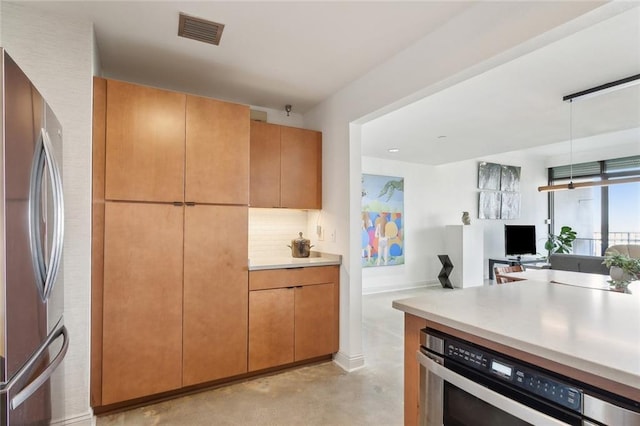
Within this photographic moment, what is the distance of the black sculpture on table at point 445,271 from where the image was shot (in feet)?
22.2

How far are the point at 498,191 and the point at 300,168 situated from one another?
631 cm

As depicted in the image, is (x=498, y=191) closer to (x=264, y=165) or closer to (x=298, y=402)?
(x=264, y=165)

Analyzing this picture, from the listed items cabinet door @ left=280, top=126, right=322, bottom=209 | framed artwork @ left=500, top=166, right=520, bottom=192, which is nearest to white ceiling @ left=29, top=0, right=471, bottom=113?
cabinet door @ left=280, top=126, right=322, bottom=209

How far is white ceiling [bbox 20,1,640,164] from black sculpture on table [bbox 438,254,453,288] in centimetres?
333

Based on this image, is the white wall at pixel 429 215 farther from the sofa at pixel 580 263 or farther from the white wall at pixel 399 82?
the white wall at pixel 399 82

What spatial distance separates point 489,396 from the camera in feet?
3.57

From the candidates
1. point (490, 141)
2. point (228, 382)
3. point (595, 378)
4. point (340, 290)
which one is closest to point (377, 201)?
point (490, 141)

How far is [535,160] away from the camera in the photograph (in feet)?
28.1

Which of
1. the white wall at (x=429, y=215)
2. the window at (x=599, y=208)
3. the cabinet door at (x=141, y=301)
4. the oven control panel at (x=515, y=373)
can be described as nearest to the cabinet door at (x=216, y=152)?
the cabinet door at (x=141, y=301)

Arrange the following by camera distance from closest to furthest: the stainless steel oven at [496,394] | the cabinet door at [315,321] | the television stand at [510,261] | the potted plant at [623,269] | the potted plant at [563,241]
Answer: the stainless steel oven at [496,394]
the potted plant at [623,269]
the cabinet door at [315,321]
the television stand at [510,261]
the potted plant at [563,241]

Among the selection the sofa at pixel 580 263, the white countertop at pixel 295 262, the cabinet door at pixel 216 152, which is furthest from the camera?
the sofa at pixel 580 263

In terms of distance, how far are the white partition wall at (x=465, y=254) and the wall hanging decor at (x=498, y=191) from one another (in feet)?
3.11

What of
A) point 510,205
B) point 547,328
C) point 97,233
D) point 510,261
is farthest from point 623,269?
point 510,205

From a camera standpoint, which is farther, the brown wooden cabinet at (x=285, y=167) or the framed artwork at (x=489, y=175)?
the framed artwork at (x=489, y=175)
